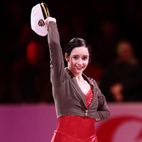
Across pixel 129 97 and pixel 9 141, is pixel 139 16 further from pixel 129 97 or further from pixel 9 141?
pixel 9 141

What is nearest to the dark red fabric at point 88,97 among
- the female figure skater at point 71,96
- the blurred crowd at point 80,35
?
the female figure skater at point 71,96

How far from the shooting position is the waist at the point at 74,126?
1661 millimetres

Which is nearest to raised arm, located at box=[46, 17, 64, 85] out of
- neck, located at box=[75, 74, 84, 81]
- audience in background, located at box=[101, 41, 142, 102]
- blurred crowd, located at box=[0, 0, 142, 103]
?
neck, located at box=[75, 74, 84, 81]

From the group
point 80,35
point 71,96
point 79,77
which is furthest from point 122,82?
point 71,96

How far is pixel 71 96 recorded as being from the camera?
5.48 feet

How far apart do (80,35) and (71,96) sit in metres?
2.07

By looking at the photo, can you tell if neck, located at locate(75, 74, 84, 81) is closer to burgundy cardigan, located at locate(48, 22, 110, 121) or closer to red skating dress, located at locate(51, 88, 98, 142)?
burgundy cardigan, located at locate(48, 22, 110, 121)

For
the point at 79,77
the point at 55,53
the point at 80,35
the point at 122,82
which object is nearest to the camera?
the point at 55,53

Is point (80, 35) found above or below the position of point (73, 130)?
above

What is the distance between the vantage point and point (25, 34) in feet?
10.1

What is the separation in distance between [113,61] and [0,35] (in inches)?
44.0

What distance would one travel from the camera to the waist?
166cm

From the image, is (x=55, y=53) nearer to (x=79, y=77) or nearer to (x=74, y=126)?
(x=79, y=77)

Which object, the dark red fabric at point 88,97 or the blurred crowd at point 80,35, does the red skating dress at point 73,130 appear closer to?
the dark red fabric at point 88,97
